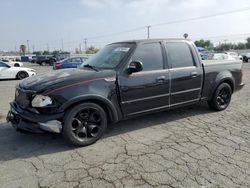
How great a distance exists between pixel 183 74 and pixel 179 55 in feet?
1.39

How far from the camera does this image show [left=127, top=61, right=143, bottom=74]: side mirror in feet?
14.4

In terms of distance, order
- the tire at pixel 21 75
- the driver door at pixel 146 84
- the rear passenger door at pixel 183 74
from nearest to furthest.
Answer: the driver door at pixel 146 84 → the rear passenger door at pixel 183 74 → the tire at pixel 21 75

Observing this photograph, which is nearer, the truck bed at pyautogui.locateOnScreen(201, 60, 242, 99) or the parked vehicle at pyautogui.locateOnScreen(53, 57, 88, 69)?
the truck bed at pyautogui.locateOnScreen(201, 60, 242, 99)

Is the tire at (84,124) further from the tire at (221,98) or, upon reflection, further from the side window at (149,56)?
the tire at (221,98)

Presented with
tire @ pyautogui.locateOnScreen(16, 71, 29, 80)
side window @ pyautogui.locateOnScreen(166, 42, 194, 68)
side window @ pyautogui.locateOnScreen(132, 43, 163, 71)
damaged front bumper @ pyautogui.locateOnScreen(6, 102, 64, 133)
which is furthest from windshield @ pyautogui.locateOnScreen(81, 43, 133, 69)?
tire @ pyautogui.locateOnScreen(16, 71, 29, 80)

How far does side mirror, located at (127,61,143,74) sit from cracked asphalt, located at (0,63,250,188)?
1.22 m

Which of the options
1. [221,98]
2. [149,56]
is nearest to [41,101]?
[149,56]

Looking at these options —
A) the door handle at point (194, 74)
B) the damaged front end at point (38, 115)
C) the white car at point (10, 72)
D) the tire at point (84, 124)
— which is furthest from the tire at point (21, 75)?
the door handle at point (194, 74)

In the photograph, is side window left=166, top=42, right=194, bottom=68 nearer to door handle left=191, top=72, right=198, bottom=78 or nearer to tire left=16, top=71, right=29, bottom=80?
door handle left=191, top=72, right=198, bottom=78

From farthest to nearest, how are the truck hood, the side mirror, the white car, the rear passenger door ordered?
the white car → the rear passenger door → the side mirror → the truck hood

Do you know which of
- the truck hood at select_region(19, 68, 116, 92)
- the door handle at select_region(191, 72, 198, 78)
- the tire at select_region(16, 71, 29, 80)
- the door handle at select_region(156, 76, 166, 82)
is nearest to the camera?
the truck hood at select_region(19, 68, 116, 92)

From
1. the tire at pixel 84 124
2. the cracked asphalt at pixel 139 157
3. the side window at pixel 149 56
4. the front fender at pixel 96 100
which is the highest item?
the side window at pixel 149 56

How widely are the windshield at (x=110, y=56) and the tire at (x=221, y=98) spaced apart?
8.66 ft

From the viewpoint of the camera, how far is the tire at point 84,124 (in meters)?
3.95
